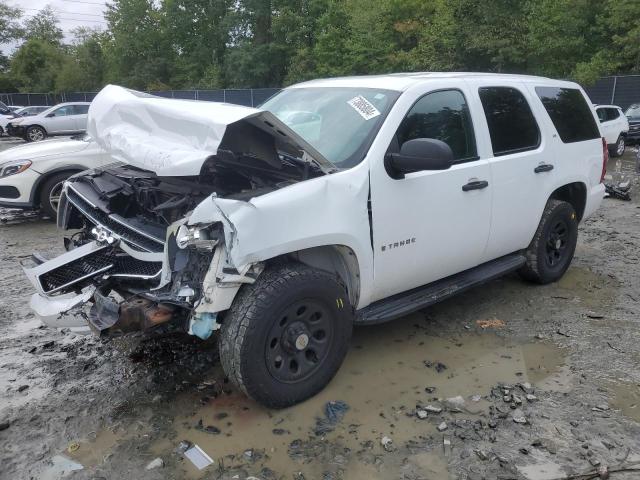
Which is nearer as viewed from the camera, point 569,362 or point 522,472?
point 522,472

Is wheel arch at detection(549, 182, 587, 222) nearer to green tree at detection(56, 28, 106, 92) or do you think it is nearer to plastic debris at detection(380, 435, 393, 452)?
plastic debris at detection(380, 435, 393, 452)

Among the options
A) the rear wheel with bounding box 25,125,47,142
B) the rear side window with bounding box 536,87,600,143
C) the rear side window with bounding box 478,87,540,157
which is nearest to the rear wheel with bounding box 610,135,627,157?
the rear side window with bounding box 536,87,600,143

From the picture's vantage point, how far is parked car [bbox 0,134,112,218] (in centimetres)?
750

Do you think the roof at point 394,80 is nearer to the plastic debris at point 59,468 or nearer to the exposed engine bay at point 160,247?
the exposed engine bay at point 160,247

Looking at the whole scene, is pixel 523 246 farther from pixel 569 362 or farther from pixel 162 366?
pixel 162 366

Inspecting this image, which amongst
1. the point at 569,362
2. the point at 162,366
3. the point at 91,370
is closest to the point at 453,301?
the point at 569,362

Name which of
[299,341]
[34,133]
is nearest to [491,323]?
[299,341]

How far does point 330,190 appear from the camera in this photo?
10.3 feet

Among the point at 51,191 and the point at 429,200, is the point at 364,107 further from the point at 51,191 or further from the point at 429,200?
the point at 51,191

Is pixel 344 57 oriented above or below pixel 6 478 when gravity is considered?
above

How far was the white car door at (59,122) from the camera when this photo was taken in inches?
826

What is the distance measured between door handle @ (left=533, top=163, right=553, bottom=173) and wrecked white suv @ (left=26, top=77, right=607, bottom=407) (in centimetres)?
15

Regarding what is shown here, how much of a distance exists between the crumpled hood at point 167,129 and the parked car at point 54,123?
61.7 ft

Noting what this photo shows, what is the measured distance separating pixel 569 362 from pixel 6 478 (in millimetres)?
3574
